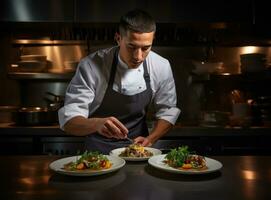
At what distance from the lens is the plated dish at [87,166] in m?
1.11

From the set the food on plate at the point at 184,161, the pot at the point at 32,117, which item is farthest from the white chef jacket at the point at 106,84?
the pot at the point at 32,117

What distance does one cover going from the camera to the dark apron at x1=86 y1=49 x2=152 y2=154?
1974 millimetres

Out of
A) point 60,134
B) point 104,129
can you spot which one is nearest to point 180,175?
point 104,129

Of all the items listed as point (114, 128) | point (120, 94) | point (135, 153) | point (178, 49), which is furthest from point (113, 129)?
point (178, 49)

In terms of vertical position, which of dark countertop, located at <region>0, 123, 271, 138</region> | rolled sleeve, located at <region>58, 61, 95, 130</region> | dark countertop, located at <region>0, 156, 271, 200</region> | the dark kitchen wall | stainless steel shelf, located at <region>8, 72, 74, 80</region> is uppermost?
the dark kitchen wall

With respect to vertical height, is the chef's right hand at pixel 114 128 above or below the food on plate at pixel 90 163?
above

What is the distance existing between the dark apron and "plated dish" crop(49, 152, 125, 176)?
2.25 ft

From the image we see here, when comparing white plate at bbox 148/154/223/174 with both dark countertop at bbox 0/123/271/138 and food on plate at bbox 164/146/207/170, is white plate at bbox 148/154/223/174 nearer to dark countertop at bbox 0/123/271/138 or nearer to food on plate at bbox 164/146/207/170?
food on plate at bbox 164/146/207/170

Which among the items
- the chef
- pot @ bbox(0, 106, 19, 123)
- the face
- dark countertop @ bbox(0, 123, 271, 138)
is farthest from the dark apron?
pot @ bbox(0, 106, 19, 123)

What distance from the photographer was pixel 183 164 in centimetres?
122

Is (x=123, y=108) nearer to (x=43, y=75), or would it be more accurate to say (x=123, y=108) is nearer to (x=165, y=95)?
(x=165, y=95)

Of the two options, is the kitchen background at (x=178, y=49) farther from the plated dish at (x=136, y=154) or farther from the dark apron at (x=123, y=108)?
the plated dish at (x=136, y=154)

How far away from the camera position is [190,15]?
2.96m

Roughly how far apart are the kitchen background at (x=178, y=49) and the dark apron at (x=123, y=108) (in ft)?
3.63
